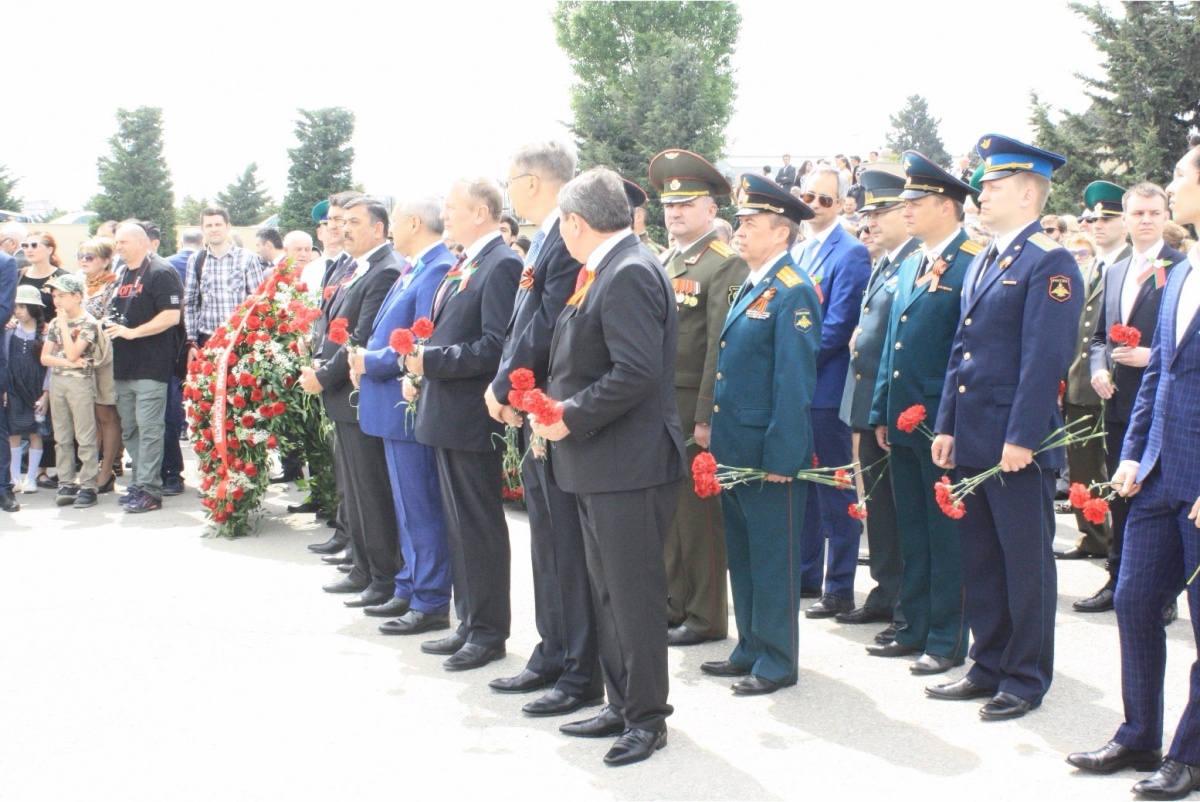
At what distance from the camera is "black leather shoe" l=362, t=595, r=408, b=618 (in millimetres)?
6227

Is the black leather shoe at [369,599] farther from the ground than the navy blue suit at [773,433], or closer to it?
closer to it

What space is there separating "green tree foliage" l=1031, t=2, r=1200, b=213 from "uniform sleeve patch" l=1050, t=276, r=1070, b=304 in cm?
1386

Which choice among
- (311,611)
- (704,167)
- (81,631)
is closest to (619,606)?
(704,167)

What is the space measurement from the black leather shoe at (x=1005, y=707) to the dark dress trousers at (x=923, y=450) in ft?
1.98

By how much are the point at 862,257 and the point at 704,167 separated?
4.69 feet

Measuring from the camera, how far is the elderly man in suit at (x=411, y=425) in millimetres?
5867

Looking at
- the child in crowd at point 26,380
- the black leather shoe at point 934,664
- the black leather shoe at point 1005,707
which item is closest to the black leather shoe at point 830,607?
the black leather shoe at point 934,664

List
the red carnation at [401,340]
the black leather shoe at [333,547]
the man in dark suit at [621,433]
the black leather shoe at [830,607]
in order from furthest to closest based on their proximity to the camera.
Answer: the black leather shoe at [333,547]
the black leather shoe at [830,607]
the red carnation at [401,340]
the man in dark suit at [621,433]

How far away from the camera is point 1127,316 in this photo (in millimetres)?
6422

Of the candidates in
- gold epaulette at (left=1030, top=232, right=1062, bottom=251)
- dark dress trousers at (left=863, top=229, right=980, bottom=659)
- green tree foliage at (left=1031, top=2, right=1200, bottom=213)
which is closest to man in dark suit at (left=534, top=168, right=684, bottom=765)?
dark dress trousers at (left=863, top=229, right=980, bottom=659)

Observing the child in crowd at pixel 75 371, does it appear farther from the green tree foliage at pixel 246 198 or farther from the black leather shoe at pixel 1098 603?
the green tree foliage at pixel 246 198

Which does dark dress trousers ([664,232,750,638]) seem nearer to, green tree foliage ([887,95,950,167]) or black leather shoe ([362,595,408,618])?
black leather shoe ([362,595,408,618])

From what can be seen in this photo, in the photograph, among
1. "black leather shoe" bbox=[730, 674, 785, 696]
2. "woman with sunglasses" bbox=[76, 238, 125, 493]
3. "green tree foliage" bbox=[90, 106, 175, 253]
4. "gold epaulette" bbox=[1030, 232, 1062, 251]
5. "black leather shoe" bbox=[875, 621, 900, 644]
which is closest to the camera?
"gold epaulette" bbox=[1030, 232, 1062, 251]

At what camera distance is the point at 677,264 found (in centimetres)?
567
